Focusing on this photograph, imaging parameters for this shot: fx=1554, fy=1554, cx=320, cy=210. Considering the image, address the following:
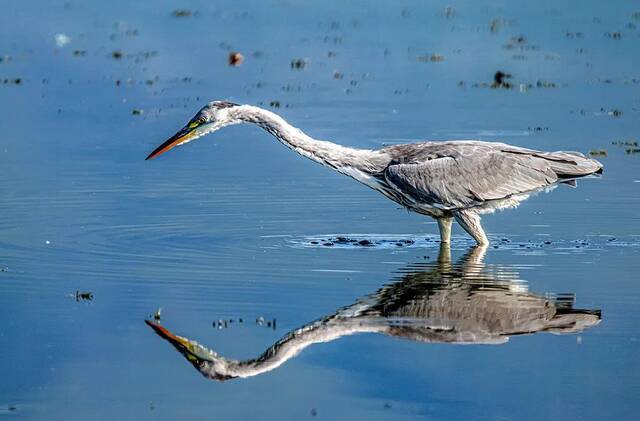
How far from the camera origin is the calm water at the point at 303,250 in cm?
1092

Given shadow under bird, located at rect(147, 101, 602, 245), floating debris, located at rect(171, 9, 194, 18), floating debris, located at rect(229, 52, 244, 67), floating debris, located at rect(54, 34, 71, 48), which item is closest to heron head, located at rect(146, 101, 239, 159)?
shadow under bird, located at rect(147, 101, 602, 245)

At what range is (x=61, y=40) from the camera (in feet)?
118

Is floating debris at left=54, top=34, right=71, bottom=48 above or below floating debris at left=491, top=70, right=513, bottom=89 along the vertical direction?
above

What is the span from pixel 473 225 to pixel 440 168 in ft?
2.26

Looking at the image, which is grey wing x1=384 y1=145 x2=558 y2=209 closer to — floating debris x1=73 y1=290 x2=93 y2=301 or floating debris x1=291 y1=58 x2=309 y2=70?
floating debris x1=73 y1=290 x2=93 y2=301

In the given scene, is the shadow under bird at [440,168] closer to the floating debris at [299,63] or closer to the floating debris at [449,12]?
the floating debris at [299,63]

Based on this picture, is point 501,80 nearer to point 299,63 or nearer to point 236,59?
point 299,63

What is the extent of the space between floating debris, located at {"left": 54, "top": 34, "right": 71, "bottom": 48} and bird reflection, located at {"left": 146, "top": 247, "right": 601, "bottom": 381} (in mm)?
22478

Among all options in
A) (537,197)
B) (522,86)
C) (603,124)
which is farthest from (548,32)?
(537,197)

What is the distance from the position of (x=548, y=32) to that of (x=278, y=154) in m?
17.0

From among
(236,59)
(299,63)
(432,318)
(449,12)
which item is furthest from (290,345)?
(449,12)

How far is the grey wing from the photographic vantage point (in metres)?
15.9

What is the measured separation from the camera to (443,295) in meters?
13.6

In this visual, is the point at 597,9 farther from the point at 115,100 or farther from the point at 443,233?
the point at 443,233
